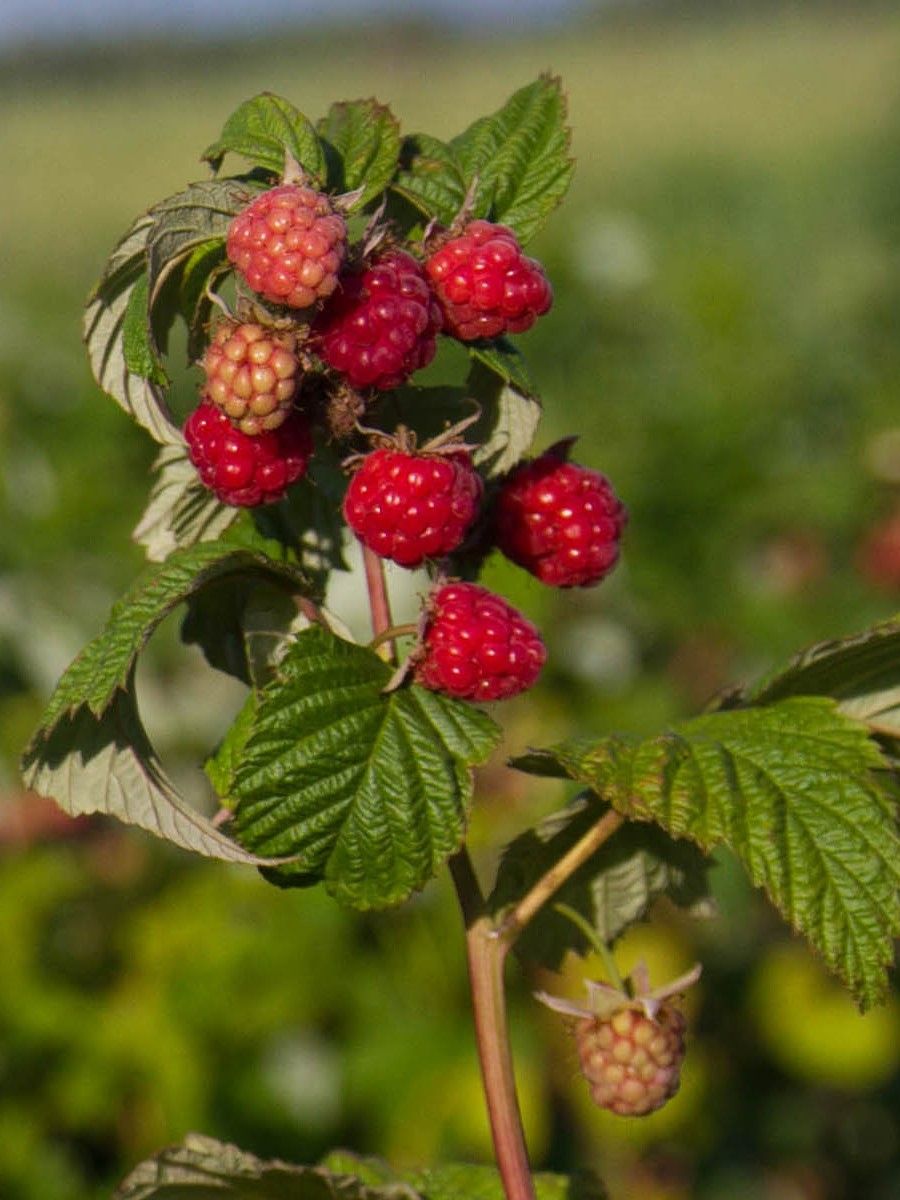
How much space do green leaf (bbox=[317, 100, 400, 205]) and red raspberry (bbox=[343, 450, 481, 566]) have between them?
0.18 m

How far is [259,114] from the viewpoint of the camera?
3.64 ft

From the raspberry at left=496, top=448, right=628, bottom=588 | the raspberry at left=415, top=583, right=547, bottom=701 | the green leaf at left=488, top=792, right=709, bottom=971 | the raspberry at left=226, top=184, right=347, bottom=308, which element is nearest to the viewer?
the raspberry at left=226, top=184, right=347, bottom=308

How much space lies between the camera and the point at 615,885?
123cm

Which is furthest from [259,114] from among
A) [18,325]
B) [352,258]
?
[18,325]

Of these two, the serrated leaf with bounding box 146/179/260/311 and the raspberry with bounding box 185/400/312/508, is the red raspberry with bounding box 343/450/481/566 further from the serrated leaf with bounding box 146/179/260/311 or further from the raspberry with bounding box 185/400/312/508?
the serrated leaf with bounding box 146/179/260/311

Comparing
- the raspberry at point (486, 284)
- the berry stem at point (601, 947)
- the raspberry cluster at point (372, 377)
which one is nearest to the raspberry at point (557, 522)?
the raspberry cluster at point (372, 377)

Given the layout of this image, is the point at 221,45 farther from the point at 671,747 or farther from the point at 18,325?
the point at 671,747

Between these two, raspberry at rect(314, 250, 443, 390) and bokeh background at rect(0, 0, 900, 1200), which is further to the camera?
bokeh background at rect(0, 0, 900, 1200)

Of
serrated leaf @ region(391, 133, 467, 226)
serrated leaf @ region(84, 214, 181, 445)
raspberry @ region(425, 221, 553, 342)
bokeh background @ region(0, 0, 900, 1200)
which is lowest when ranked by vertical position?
bokeh background @ region(0, 0, 900, 1200)

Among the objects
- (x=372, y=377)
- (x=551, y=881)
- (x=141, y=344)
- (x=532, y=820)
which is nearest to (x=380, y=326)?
(x=372, y=377)

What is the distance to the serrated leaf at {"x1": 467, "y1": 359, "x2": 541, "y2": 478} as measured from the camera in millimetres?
1123

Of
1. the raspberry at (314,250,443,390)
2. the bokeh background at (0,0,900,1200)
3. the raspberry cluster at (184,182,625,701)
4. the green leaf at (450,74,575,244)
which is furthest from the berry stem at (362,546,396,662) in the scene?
the bokeh background at (0,0,900,1200)

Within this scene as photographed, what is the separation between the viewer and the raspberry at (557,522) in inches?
44.3

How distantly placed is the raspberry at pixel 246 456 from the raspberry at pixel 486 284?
0.39 ft
